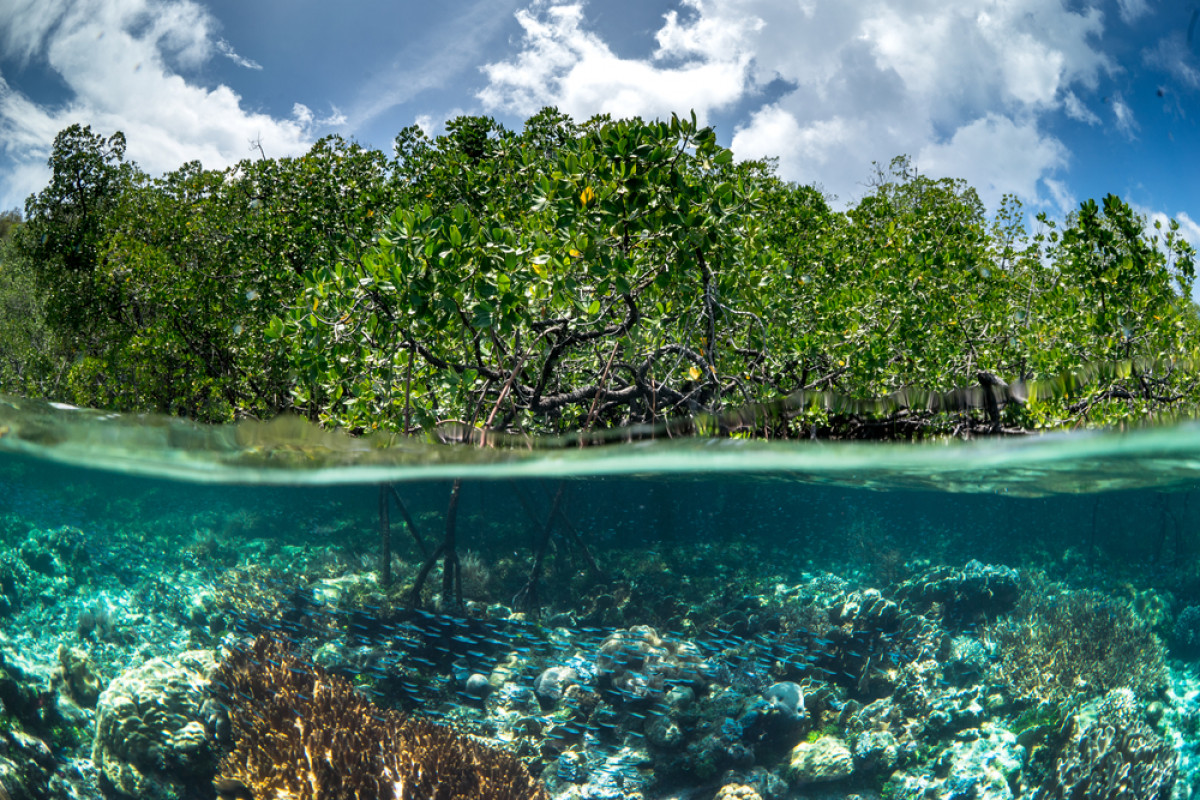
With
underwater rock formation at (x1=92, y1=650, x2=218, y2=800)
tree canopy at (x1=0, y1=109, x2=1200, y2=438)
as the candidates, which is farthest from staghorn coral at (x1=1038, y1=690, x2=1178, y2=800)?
underwater rock formation at (x1=92, y1=650, x2=218, y2=800)

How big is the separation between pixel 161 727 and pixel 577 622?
151 inches

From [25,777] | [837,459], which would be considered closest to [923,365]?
[837,459]

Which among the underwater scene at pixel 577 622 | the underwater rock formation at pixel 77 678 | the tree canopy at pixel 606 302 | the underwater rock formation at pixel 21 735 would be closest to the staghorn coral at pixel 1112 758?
the underwater scene at pixel 577 622

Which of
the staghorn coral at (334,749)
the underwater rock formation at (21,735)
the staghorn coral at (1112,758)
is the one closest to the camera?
the staghorn coral at (334,749)

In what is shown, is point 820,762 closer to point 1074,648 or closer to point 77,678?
point 1074,648

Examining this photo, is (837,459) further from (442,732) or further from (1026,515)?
(442,732)

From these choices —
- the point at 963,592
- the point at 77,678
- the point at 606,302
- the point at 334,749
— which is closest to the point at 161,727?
the point at 77,678

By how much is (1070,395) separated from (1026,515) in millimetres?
1581

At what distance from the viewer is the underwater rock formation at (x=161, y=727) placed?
6.39m

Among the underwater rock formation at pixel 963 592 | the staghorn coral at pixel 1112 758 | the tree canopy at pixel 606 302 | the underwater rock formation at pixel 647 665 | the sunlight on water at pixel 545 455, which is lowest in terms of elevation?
the staghorn coral at pixel 1112 758

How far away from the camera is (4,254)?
35969 mm

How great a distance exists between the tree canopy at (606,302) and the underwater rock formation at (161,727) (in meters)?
2.62

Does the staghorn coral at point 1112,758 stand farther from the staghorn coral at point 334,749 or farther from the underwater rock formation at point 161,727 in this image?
the underwater rock formation at point 161,727

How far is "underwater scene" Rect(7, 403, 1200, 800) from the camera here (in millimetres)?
6016
